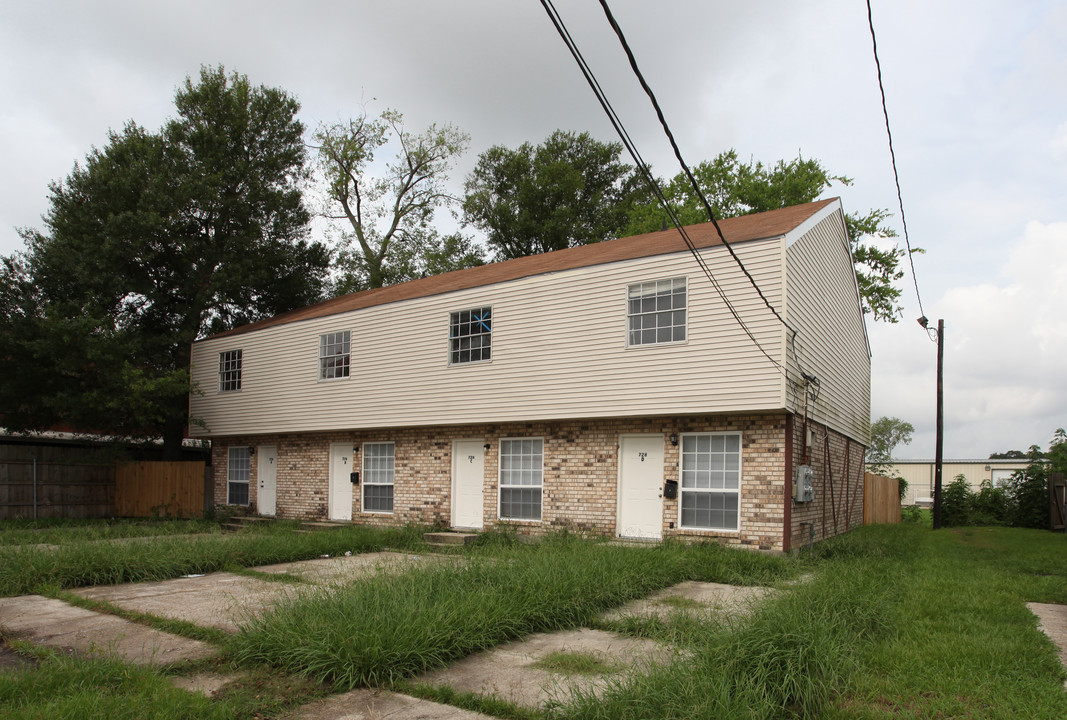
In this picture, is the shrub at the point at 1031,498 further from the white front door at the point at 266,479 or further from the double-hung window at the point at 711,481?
the white front door at the point at 266,479

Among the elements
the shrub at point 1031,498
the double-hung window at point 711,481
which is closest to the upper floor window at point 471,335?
the double-hung window at point 711,481

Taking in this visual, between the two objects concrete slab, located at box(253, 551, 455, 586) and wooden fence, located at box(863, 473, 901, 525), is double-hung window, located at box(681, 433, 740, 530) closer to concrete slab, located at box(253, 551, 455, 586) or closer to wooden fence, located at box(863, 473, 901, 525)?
concrete slab, located at box(253, 551, 455, 586)

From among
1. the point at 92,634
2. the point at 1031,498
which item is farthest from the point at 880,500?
the point at 92,634

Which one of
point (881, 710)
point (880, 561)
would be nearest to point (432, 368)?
point (880, 561)

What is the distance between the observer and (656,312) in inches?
493

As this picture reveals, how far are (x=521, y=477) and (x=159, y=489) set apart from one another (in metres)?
12.2

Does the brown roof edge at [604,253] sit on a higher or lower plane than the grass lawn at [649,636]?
higher

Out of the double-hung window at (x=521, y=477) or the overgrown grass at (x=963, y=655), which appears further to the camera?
the double-hung window at (x=521, y=477)

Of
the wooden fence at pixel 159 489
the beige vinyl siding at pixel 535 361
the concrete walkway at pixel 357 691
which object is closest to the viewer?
the concrete walkway at pixel 357 691

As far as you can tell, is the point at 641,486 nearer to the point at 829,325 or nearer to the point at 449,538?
the point at 449,538

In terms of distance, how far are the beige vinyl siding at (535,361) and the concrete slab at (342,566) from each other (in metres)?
3.88

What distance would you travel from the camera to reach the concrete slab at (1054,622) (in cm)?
609

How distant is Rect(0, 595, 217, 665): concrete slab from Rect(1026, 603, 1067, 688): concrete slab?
6396mm

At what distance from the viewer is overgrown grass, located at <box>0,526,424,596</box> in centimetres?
845
